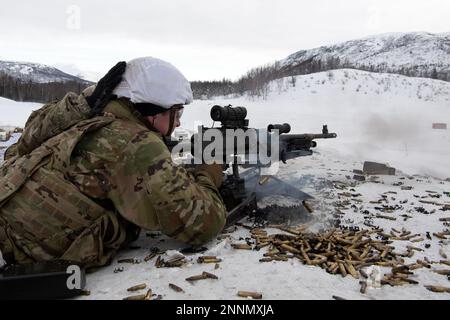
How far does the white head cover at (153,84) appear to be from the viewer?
3338 millimetres

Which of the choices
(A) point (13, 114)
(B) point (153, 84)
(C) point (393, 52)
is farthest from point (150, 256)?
(C) point (393, 52)

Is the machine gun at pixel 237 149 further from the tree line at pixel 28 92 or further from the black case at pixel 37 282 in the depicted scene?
the tree line at pixel 28 92

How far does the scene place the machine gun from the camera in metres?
4.75

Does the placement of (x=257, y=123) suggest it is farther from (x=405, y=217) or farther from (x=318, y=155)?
(x=405, y=217)

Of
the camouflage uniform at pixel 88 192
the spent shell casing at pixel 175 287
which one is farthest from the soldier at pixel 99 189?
the spent shell casing at pixel 175 287

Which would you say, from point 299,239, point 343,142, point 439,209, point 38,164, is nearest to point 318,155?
point 343,142

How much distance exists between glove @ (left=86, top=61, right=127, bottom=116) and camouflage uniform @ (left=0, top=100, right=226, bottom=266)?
221mm

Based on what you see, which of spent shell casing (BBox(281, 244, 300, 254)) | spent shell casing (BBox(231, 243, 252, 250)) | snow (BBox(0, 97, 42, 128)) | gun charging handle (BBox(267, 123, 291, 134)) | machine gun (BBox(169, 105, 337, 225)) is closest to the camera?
spent shell casing (BBox(281, 244, 300, 254))

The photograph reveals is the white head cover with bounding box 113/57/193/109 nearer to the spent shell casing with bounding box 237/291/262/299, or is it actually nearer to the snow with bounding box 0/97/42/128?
the spent shell casing with bounding box 237/291/262/299

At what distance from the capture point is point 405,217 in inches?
219

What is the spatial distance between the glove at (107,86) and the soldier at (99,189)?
4 cm

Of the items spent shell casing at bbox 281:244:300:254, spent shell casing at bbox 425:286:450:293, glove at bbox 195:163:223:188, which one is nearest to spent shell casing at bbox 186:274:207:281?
spent shell casing at bbox 281:244:300:254

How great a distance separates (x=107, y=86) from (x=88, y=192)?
3.06 ft

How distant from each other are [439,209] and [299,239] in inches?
127
